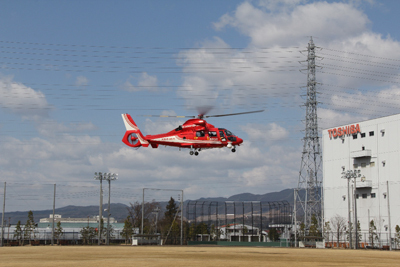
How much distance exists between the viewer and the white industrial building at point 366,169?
107 meters

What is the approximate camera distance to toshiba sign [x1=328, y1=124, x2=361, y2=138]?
4668 inches

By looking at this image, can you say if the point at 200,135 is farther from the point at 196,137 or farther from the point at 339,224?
the point at 339,224

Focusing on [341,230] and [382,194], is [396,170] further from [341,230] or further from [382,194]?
[341,230]

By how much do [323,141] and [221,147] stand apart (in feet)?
268

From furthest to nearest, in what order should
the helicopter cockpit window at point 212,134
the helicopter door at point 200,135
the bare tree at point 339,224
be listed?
the bare tree at point 339,224, the helicopter cockpit window at point 212,134, the helicopter door at point 200,135

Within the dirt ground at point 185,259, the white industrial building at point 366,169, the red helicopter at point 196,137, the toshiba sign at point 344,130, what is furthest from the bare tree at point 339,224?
the red helicopter at point 196,137

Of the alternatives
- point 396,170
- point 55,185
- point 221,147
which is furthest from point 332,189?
point 221,147

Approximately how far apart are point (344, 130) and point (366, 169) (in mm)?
11721

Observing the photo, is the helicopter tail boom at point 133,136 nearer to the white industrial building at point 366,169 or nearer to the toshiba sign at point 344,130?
the white industrial building at point 366,169

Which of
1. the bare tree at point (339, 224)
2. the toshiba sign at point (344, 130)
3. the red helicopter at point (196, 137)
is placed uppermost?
the toshiba sign at point (344, 130)

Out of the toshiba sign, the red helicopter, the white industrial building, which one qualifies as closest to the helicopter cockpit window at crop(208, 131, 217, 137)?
the red helicopter

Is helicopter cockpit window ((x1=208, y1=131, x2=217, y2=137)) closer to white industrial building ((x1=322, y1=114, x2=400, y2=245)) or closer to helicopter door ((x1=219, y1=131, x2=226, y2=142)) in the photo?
helicopter door ((x1=219, y1=131, x2=226, y2=142))

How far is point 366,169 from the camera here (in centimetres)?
11512

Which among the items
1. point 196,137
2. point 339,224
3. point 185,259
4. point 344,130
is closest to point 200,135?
point 196,137
